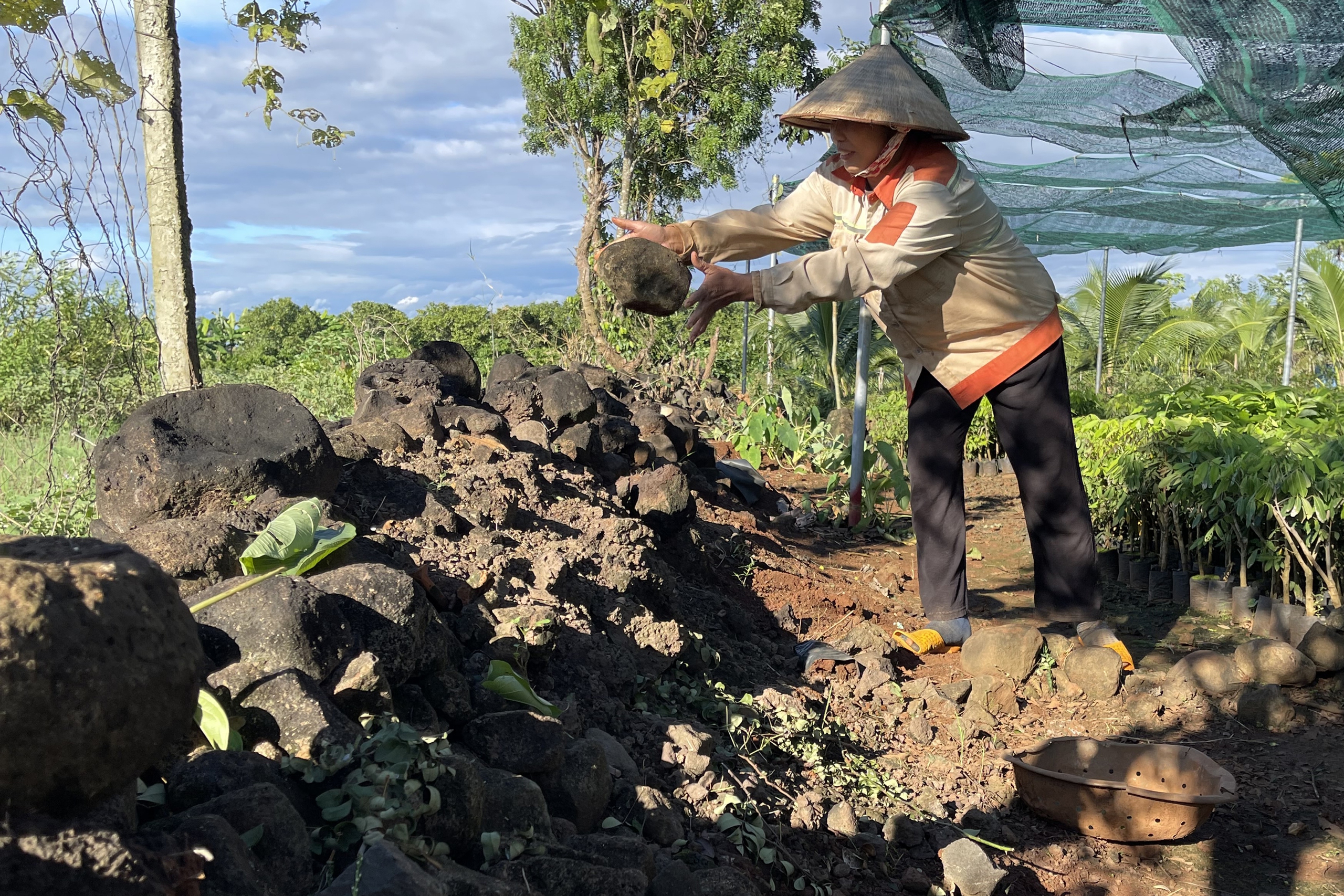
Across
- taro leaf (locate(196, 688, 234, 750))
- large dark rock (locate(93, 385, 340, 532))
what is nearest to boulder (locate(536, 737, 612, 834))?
taro leaf (locate(196, 688, 234, 750))

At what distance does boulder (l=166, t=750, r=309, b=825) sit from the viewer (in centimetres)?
156

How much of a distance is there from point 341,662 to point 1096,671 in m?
2.81

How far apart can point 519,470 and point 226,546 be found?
5.90ft

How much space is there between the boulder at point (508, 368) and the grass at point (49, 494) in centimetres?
229

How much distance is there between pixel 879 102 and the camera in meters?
3.39

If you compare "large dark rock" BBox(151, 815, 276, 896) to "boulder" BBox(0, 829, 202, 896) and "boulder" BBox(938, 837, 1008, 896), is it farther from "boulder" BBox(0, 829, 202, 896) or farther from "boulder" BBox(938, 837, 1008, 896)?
"boulder" BBox(938, 837, 1008, 896)

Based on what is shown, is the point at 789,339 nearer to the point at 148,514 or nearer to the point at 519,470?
the point at 519,470

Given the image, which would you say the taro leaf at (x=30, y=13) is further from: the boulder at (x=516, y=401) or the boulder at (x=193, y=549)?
the boulder at (x=516, y=401)

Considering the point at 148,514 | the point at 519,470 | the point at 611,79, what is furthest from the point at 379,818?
the point at 611,79

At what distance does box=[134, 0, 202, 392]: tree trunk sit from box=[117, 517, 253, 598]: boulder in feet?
5.32

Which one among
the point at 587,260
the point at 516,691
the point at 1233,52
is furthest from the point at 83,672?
the point at 587,260

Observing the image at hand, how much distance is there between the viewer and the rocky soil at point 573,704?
5.16 feet

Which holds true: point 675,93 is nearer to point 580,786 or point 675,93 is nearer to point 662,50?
point 662,50

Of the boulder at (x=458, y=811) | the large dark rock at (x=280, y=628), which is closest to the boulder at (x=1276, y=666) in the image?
the boulder at (x=458, y=811)
